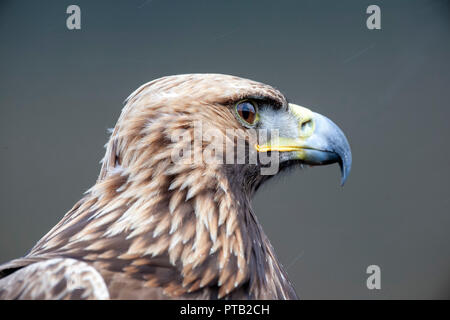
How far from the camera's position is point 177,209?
1413mm

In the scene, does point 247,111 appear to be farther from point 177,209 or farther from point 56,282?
point 56,282

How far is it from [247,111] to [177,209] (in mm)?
416

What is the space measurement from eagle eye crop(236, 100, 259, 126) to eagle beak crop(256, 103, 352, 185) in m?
0.12

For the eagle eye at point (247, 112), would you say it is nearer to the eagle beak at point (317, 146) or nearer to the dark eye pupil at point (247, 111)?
the dark eye pupil at point (247, 111)

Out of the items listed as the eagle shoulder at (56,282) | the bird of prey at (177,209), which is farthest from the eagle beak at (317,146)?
the eagle shoulder at (56,282)

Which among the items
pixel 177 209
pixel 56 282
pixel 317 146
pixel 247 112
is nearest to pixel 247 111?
pixel 247 112

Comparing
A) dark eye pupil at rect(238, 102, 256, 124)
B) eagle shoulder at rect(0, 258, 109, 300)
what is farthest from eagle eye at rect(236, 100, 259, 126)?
eagle shoulder at rect(0, 258, 109, 300)

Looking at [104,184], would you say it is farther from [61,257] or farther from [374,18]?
[374,18]

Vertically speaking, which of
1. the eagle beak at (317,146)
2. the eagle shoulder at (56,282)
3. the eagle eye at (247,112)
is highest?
the eagle eye at (247,112)

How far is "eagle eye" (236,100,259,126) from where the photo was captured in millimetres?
1589

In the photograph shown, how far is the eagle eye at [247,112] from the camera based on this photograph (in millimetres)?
1589

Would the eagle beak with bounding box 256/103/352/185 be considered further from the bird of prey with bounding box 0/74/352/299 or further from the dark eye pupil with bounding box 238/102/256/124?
the dark eye pupil with bounding box 238/102/256/124

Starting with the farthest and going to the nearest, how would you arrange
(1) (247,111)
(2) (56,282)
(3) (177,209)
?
(1) (247,111) < (3) (177,209) < (2) (56,282)
